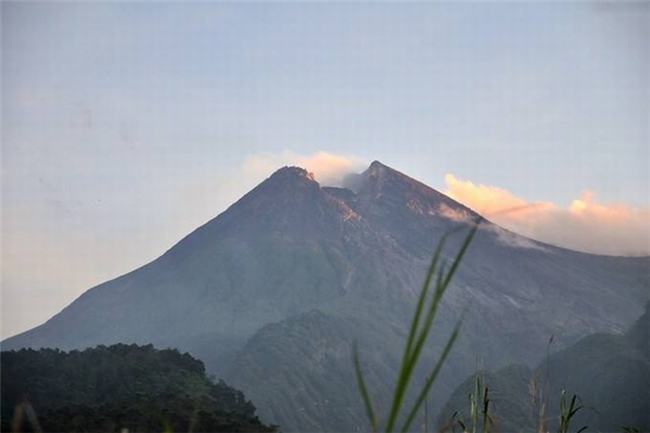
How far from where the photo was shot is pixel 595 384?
137625mm

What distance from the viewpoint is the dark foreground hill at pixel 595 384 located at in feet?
390

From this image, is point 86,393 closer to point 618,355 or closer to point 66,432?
point 66,432

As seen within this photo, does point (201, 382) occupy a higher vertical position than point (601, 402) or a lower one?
higher

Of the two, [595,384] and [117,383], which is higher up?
[117,383]

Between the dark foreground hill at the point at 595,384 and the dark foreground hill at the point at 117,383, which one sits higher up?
the dark foreground hill at the point at 117,383

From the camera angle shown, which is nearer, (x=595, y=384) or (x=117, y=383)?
(x=117, y=383)

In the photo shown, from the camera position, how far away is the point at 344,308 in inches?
7859

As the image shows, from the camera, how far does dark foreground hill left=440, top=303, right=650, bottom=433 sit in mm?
119000

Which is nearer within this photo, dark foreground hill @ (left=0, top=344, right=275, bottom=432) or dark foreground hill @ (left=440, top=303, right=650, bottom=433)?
dark foreground hill @ (left=0, top=344, right=275, bottom=432)

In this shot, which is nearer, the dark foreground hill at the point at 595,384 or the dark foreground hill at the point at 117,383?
the dark foreground hill at the point at 117,383

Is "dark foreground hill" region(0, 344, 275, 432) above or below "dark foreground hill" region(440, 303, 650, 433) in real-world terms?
above

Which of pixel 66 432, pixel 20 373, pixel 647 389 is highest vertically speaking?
pixel 20 373

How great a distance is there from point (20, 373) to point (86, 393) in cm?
538

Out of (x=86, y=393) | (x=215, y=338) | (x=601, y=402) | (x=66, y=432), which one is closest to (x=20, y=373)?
(x=86, y=393)
